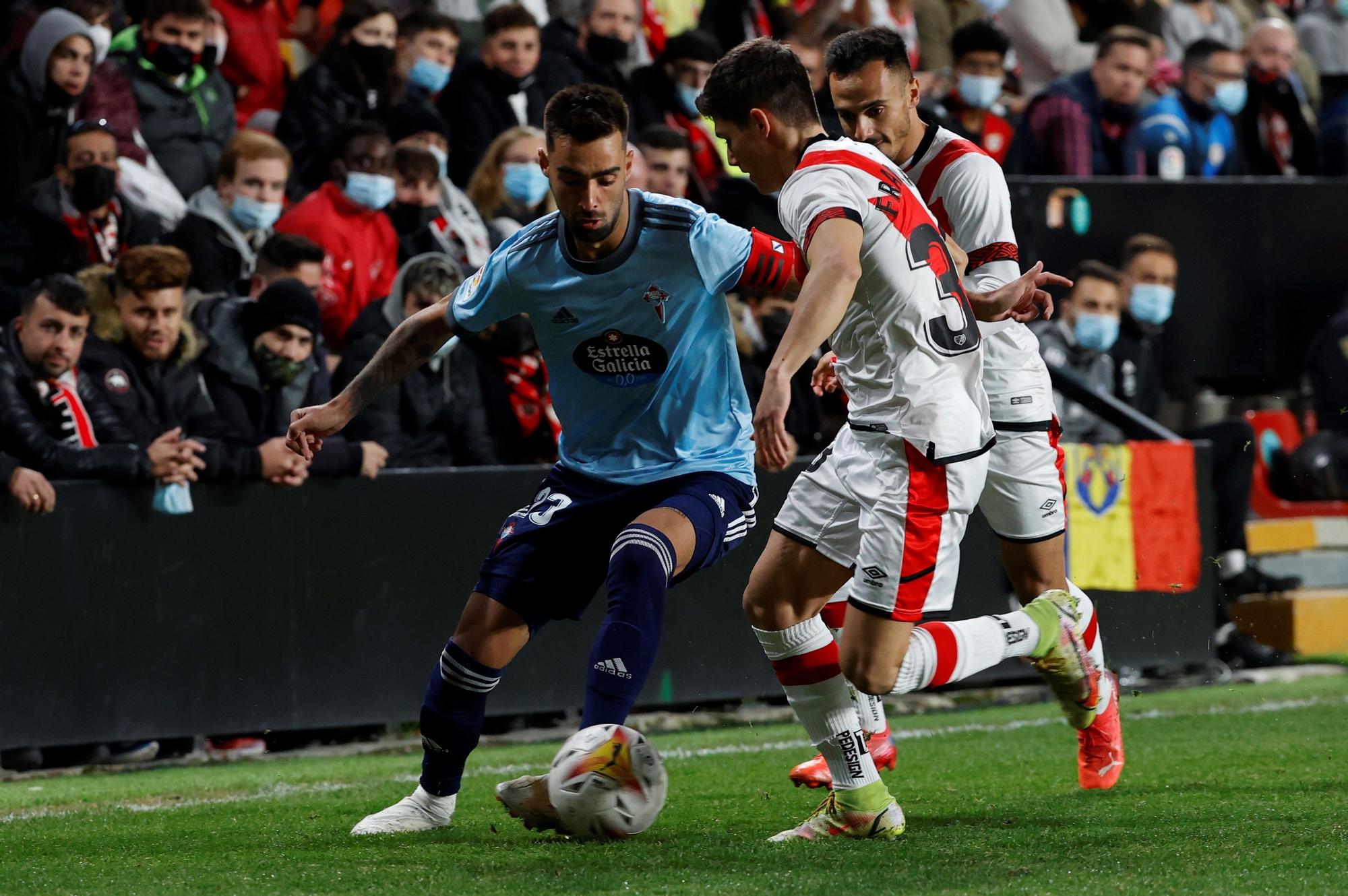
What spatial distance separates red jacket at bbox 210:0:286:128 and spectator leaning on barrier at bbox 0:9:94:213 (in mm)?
1400

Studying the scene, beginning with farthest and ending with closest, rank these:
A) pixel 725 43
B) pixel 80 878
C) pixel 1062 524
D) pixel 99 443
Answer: pixel 725 43 < pixel 99 443 < pixel 1062 524 < pixel 80 878

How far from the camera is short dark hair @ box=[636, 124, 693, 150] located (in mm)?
10500

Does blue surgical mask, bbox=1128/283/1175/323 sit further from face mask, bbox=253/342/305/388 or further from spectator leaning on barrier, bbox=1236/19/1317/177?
face mask, bbox=253/342/305/388

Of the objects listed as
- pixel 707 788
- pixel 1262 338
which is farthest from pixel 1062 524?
pixel 1262 338

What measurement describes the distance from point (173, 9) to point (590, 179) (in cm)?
563

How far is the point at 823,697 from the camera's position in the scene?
522cm

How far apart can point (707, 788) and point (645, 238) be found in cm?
222

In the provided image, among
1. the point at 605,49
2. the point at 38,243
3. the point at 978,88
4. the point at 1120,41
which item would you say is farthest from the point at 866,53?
the point at 1120,41

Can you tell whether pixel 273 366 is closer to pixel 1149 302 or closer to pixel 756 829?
pixel 756 829

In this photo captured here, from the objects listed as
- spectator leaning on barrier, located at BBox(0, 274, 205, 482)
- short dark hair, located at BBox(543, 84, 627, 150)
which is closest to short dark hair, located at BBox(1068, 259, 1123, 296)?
spectator leaning on barrier, located at BBox(0, 274, 205, 482)

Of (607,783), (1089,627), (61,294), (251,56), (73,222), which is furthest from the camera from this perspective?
(251,56)

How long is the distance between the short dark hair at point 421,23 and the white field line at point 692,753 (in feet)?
16.1

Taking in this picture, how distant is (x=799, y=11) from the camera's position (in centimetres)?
1352

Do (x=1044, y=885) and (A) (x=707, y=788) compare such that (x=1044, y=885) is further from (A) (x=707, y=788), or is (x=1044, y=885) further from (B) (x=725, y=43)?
(B) (x=725, y=43)
